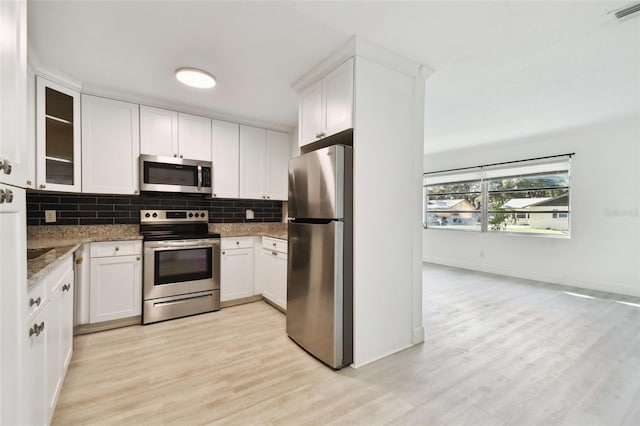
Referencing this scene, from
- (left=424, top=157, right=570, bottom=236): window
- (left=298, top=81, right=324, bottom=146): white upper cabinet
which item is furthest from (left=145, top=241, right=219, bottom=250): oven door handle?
(left=424, top=157, right=570, bottom=236): window

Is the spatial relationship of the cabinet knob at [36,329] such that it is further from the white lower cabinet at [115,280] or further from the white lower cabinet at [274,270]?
the white lower cabinet at [274,270]

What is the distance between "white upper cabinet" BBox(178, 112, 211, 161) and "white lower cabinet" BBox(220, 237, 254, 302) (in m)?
1.09

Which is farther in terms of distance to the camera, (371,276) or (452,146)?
(452,146)

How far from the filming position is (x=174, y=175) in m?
3.23

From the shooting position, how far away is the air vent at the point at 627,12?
1.74 metres

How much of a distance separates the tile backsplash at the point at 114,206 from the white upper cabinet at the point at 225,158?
32cm

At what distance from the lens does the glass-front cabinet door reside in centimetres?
244

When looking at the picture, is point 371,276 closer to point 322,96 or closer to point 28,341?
point 322,96

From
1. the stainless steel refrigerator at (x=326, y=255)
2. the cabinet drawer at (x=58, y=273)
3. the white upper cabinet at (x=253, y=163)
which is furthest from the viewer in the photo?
the white upper cabinet at (x=253, y=163)

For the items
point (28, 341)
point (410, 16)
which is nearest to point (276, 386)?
point (28, 341)

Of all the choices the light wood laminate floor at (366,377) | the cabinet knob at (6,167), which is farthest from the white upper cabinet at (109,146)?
A: the cabinet knob at (6,167)

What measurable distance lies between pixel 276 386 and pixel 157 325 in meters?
1.71

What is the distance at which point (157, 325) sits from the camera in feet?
9.52

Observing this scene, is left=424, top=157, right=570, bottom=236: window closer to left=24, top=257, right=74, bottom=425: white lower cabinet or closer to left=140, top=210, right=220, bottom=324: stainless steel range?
left=140, top=210, right=220, bottom=324: stainless steel range
